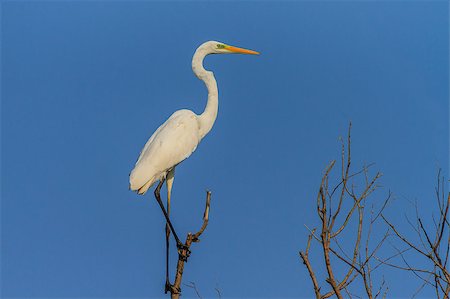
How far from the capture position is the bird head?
6.18m

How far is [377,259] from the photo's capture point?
3193 mm

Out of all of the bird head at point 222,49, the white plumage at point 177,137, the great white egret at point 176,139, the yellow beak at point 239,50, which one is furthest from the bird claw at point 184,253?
the yellow beak at point 239,50

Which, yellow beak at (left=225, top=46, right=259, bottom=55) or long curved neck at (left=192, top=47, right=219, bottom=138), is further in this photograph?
yellow beak at (left=225, top=46, right=259, bottom=55)

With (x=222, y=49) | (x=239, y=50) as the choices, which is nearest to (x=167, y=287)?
(x=222, y=49)

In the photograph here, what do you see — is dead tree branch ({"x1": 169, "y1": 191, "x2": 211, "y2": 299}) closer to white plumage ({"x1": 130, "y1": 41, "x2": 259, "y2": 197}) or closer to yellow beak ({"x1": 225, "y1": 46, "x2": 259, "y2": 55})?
white plumage ({"x1": 130, "y1": 41, "x2": 259, "y2": 197})

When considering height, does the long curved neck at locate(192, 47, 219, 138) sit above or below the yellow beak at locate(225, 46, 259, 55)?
below

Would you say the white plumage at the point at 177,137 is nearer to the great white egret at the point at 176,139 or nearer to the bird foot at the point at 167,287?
the great white egret at the point at 176,139

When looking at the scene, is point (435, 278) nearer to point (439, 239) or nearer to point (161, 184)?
point (439, 239)

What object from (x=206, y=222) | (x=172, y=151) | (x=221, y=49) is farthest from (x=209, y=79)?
(x=206, y=222)

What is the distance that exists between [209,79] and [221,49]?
0.46 meters

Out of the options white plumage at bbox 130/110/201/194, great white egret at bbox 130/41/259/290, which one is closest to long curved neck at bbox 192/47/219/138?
Result: great white egret at bbox 130/41/259/290

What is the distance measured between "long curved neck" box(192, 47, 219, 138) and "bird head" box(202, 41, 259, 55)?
3.6 inches

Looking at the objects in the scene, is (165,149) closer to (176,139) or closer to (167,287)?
(176,139)

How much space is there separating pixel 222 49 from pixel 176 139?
127 cm
